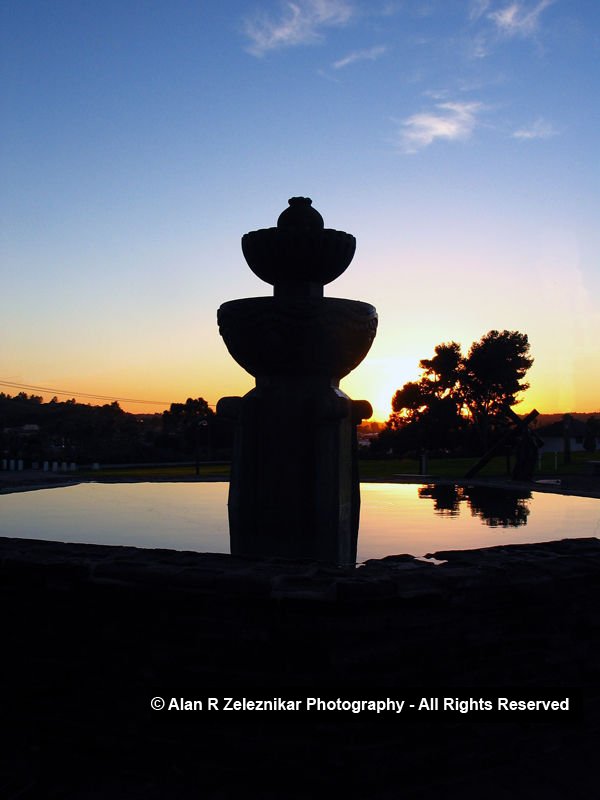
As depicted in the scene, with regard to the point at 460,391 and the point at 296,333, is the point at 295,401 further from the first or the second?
A: the point at 460,391

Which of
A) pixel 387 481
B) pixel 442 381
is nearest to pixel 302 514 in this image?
pixel 387 481

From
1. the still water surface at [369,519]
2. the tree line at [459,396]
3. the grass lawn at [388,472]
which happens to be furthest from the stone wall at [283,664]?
the tree line at [459,396]

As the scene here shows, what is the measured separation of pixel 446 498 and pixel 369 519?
115 inches

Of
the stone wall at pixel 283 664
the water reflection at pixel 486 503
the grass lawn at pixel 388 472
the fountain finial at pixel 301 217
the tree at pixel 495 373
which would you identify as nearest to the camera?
the stone wall at pixel 283 664

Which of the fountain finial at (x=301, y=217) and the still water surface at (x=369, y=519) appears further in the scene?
the still water surface at (x=369, y=519)

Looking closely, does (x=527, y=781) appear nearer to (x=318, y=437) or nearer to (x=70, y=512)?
(x=318, y=437)

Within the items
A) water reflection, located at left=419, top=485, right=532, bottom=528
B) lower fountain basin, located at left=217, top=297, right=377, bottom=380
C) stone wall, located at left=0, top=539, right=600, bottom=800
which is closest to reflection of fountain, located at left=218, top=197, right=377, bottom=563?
lower fountain basin, located at left=217, top=297, right=377, bottom=380

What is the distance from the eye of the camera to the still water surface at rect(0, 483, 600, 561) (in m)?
5.91

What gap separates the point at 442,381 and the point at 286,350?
5440 cm

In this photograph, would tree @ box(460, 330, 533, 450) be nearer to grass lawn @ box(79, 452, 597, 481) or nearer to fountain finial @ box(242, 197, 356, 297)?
grass lawn @ box(79, 452, 597, 481)

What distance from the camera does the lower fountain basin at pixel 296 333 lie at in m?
5.26

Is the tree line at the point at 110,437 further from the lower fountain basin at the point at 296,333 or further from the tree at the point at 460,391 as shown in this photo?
the tree at the point at 460,391

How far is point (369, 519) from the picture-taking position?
7.61 metres

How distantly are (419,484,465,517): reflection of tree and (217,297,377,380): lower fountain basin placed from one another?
3200mm
